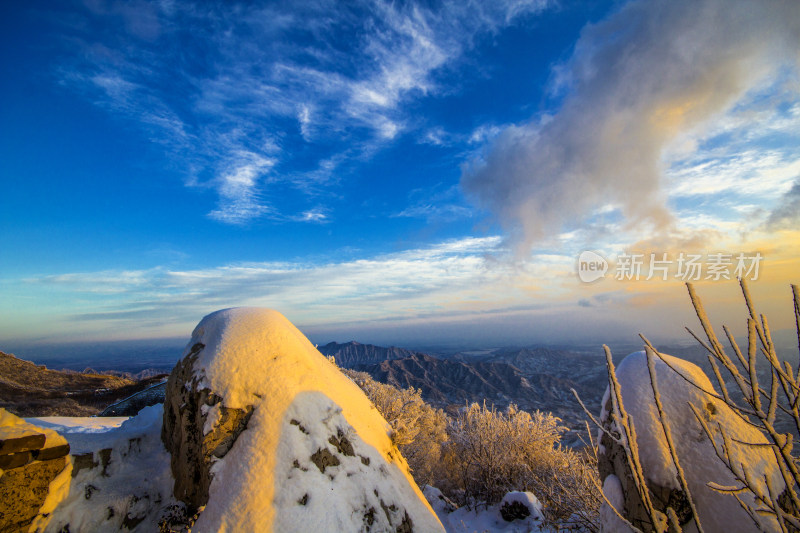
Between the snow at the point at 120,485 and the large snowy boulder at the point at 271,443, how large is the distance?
0.23 metres

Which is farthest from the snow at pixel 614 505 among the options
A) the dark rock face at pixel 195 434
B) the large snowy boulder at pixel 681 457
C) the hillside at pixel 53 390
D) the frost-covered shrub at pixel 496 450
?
the hillside at pixel 53 390

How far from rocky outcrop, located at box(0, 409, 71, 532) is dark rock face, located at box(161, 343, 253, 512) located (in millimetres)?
1000

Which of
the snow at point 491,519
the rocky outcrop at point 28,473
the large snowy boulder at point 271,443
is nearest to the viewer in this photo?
the rocky outcrop at point 28,473

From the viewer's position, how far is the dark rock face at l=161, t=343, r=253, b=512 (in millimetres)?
3752

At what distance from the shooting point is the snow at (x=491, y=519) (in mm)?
8590

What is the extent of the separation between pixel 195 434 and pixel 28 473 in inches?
54.2

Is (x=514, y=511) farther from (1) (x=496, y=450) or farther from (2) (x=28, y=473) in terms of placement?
(2) (x=28, y=473)

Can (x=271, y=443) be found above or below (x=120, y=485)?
above

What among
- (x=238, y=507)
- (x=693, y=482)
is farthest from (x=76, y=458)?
(x=693, y=482)

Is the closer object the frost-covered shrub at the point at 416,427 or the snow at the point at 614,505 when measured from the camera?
the snow at the point at 614,505

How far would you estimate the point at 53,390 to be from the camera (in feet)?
59.3

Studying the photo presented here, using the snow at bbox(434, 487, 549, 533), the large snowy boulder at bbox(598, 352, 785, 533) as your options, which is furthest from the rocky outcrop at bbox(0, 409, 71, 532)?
the snow at bbox(434, 487, 549, 533)

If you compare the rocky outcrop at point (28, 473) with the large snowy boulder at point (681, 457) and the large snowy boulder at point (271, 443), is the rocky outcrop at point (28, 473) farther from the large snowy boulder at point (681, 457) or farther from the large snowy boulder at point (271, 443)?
the large snowy boulder at point (681, 457)

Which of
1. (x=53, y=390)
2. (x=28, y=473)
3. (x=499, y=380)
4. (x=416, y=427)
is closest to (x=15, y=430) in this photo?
(x=28, y=473)
